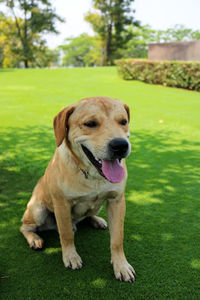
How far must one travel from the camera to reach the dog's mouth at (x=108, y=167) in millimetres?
2572

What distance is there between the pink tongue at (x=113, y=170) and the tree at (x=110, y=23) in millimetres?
46326

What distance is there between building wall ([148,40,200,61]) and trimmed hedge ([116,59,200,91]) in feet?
15.3

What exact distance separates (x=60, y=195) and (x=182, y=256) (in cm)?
155

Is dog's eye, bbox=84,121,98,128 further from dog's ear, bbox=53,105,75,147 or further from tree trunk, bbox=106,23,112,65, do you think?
tree trunk, bbox=106,23,112,65

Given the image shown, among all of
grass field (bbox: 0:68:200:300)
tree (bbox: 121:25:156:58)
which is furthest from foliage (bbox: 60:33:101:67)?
grass field (bbox: 0:68:200:300)

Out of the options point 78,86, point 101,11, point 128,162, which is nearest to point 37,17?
point 101,11

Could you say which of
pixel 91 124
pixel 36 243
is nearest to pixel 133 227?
pixel 36 243

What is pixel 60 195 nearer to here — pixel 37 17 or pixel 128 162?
pixel 128 162

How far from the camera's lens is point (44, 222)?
3332mm

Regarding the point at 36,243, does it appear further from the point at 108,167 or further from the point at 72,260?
the point at 108,167

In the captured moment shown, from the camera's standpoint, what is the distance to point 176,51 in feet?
74.5

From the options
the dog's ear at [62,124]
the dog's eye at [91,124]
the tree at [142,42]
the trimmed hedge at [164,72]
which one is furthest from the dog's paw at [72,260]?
the tree at [142,42]

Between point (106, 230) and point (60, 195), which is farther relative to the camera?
point (106, 230)

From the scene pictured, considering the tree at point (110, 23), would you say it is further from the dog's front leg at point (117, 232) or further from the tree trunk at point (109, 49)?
the dog's front leg at point (117, 232)
